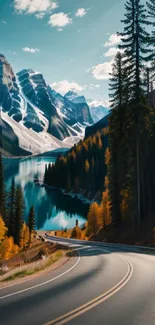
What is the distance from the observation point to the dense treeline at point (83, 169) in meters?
132

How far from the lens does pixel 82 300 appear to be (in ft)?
32.8

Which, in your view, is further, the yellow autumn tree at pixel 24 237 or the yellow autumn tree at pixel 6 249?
the yellow autumn tree at pixel 24 237

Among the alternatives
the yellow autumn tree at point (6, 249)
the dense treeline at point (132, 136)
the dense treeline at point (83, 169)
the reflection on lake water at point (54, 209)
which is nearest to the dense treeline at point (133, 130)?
the dense treeline at point (132, 136)

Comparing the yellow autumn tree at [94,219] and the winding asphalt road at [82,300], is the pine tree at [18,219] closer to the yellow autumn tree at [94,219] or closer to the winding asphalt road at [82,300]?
the yellow autumn tree at [94,219]

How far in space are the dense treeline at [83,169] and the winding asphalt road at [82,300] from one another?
108390mm

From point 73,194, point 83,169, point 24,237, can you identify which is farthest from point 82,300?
point 83,169

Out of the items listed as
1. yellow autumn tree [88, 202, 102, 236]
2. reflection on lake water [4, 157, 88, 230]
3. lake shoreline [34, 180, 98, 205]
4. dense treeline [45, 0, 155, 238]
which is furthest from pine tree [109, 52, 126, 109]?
lake shoreline [34, 180, 98, 205]

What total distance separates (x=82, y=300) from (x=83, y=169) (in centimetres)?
13154

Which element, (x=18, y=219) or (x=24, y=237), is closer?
(x=18, y=219)

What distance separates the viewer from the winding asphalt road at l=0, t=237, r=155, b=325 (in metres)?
8.26

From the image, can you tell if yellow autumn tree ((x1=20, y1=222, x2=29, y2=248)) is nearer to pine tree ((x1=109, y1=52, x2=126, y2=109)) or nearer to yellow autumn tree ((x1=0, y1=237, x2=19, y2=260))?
yellow autumn tree ((x1=0, y1=237, x2=19, y2=260))

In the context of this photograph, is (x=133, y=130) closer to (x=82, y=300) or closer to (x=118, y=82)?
(x=118, y=82)

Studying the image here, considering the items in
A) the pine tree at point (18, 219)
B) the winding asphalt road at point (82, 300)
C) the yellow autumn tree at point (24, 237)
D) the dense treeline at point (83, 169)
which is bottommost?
the yellow autumn tree at point (24, 237)

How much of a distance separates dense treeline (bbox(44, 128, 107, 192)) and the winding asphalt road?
108390mm
